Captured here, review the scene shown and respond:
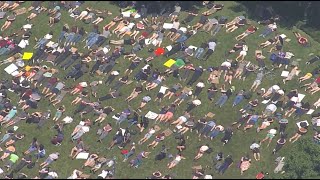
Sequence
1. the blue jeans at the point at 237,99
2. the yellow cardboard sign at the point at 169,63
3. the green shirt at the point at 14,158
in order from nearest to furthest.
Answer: the green shirt at the point at 14,158
the blue jeans at the point at 237,99
the yellow cardboard sign at the point at 169,63

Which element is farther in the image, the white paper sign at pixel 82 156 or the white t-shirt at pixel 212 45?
the white t-shirt at pixel 212 45

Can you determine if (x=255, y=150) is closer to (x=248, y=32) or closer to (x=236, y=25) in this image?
(x=248, y=32)

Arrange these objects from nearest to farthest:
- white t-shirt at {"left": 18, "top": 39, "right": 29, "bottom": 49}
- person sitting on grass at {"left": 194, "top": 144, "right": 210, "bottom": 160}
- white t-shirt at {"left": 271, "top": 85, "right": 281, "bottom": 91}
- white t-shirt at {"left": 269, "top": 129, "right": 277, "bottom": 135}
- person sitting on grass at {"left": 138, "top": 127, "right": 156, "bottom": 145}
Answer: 1. person sitting on grass at {"left": 194, "top": 144, "right": 210, "bottom": 160}
2. white t-shirt at {"left": 269, "top": 129, "right": 277, "bottom": 135}
3. person sitting on grass at {"left": 138, "top": 127, "right": 156, "bottom": 145}
4. white t-shirt at {"left": 271, "top": 85, "right": 281, "bottom": 91}
5. white t-shirt at {"left": 18, "top": 39, "right": 29, "bottom": 49}

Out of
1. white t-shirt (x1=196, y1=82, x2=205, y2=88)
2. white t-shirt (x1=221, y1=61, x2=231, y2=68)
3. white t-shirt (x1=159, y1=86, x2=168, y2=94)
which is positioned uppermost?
white t-shirt (x1=221, y1=61, x2=231, y2=68)

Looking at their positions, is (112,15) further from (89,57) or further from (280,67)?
(280,67)

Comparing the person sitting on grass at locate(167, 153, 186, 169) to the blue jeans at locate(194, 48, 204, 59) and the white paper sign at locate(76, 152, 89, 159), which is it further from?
the blue jeans at locate(194, 48, 204, 59)

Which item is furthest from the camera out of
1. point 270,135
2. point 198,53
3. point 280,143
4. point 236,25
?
point 236,25

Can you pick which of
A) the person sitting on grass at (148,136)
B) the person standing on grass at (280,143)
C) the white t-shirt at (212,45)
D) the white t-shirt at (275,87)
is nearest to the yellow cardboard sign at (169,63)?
the white t-shirt at (212,45)

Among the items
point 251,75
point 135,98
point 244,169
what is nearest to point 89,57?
point 135,98

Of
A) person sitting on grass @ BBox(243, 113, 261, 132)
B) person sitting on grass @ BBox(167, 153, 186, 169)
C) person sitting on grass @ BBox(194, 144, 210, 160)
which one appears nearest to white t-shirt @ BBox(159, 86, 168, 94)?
person sitting on grass @ BBox(194, 144, 210, 160)

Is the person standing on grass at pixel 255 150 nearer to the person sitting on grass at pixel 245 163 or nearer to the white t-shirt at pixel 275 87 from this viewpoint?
the person sitting on grass at pixel 245 163

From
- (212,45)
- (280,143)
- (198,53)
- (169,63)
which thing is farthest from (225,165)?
(212,45)
